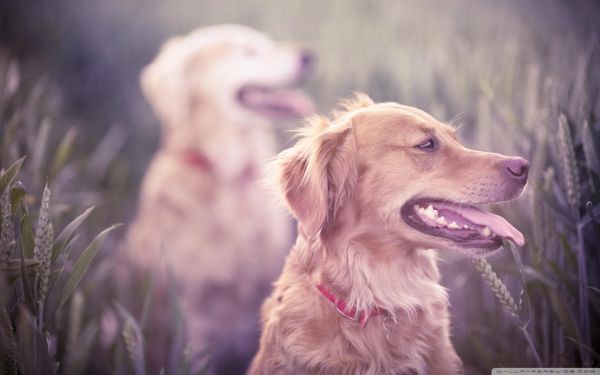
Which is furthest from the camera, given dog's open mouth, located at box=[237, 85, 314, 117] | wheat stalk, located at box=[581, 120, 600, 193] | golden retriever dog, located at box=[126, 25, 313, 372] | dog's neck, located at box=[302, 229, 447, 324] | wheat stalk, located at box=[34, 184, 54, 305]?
dog's open mouth, located at box=[237, 85, 314, 117]

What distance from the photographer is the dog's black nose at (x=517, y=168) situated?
1.80 m

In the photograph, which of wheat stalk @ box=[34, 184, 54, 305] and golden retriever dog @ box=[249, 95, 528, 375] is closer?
wheat stalk @ box=[34, 184, 54, 305]

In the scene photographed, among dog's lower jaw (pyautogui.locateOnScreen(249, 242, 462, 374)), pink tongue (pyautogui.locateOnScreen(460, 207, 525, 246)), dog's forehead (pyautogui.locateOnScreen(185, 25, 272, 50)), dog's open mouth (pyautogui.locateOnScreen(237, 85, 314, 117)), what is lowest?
dog's lower jaw (pyautogui.locateOnScreen(249, 242, 462, 374))

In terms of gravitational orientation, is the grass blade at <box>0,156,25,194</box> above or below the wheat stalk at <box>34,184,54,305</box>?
above

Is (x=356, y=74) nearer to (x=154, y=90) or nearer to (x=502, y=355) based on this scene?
(x=154, y=90)

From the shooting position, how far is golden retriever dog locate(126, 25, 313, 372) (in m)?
2.99

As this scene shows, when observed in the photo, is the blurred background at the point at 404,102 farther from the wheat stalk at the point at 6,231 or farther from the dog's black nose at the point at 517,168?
the dog's black nose at the point at 517,168

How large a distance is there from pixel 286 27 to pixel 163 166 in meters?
1.42

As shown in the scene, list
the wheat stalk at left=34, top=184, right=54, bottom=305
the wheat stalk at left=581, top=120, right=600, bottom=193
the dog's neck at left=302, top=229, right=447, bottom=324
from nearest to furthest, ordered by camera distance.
Answer: the wheat stalk at left=34, top=184, right=54, bottom=305 → the dog's neck at left=302, top=229, right=447, bottom=324 → the wheat stalk at left=581, top=120, right=600, bottom=193

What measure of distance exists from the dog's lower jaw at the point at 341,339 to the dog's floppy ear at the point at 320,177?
0.17m

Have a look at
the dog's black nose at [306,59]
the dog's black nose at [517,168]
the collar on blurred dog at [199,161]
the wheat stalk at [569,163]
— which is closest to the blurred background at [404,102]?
the wheat stalk at [569,163]

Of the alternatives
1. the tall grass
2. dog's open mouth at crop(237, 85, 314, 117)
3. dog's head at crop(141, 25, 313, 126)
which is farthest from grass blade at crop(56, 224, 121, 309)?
dog's open mouth at crop(237, 85, 314, 117)

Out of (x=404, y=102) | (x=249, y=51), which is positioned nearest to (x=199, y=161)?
(x=249, y=51)

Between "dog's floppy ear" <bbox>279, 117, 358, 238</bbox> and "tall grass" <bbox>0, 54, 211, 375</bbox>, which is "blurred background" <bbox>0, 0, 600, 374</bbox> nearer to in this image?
"tall grass" <bbox>0, 54, 211, 375</bbox>
